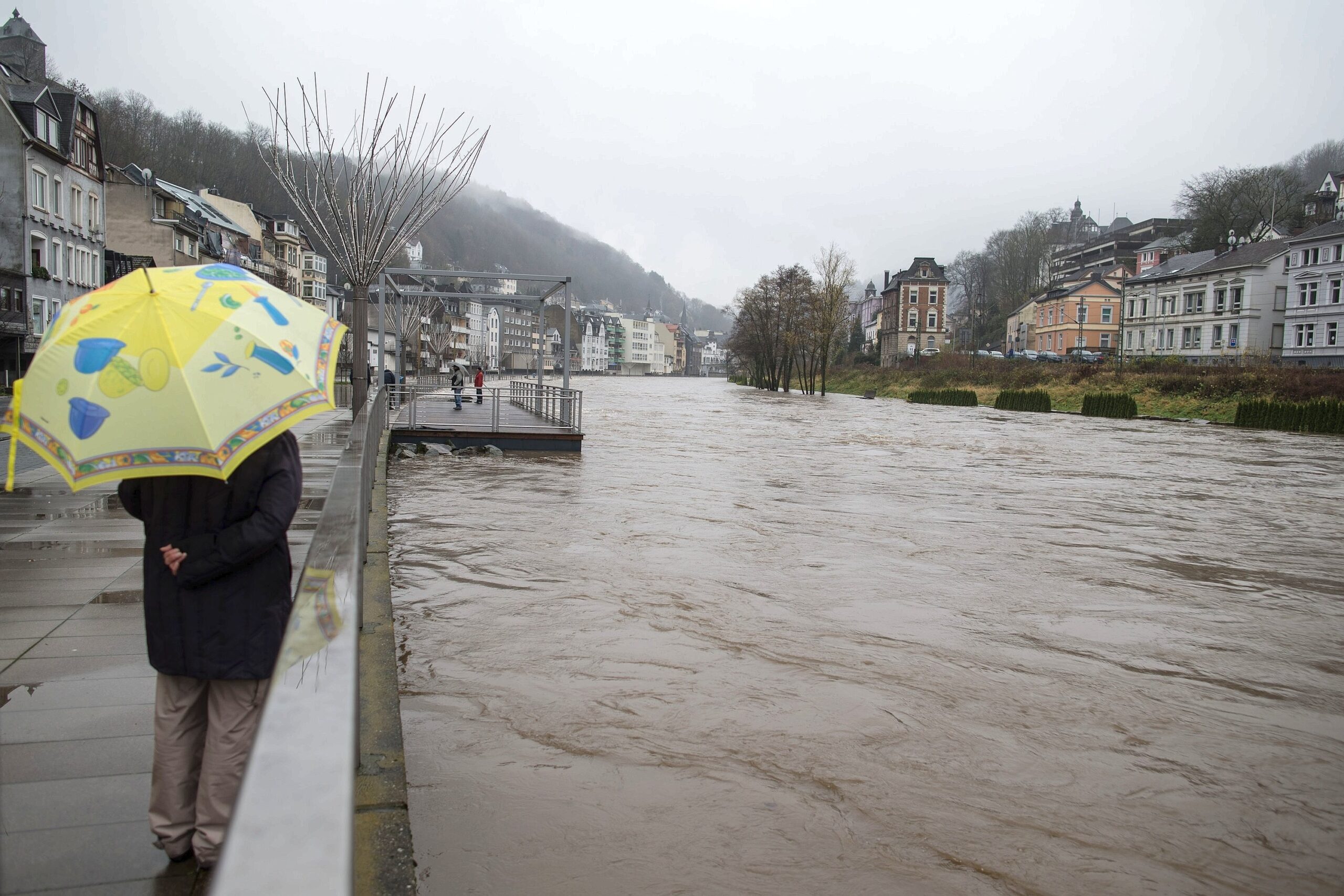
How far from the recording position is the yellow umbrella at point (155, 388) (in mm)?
2869

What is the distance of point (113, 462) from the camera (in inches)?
113

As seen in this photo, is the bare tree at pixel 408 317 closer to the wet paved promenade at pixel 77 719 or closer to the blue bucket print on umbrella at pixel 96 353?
the wet paved promenade at pixel 77 719

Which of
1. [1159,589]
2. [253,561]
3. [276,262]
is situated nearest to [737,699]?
[253,561]

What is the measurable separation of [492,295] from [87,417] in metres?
21.9

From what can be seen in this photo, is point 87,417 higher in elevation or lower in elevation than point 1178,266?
lower

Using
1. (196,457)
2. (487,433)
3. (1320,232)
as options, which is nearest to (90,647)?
(196,457)

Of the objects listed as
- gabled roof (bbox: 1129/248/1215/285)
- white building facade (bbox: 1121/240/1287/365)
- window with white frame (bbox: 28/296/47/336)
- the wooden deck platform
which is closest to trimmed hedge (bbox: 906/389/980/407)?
white building facade (bbox: 1121/240/1287/365)

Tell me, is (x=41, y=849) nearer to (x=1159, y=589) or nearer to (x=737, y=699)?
(x=737, y=699)

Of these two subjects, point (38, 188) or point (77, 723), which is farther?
point (38, 188)

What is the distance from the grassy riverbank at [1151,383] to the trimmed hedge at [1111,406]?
1.43 m

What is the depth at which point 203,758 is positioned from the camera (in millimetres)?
3311

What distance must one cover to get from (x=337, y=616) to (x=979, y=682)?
17.7 ft

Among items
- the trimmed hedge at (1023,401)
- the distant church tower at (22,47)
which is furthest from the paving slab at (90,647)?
the distant church tower at (22,47)

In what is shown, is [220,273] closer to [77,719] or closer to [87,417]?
[87,417]
